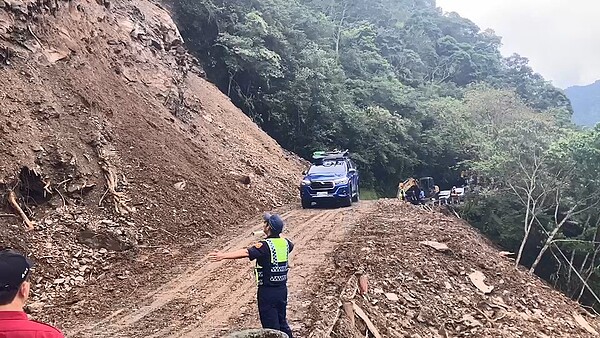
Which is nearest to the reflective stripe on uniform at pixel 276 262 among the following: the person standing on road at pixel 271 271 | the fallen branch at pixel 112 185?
the person standing on road at pixel 271 271

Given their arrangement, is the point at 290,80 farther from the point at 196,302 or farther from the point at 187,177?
the point at 196,302

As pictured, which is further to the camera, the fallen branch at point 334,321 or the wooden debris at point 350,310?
the wooden debris at point 350,310

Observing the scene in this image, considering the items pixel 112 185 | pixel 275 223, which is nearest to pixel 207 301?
pixel 275 223

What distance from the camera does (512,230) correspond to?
26812 millimetres

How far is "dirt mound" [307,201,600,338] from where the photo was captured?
8.55 metres

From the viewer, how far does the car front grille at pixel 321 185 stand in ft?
57.8

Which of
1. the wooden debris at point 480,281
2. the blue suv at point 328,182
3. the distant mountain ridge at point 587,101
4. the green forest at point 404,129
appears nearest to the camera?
the wooden debris at point 480,281

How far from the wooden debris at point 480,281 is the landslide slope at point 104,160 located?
5.97 metres

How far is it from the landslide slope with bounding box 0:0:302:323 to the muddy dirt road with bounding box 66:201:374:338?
0.61 meters

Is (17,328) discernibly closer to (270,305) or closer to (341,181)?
(270,305)

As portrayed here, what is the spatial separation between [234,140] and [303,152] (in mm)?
10205

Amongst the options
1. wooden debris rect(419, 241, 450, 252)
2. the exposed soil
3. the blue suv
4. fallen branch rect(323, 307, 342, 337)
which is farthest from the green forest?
fallen branch rect(323, 307, 342, 337)

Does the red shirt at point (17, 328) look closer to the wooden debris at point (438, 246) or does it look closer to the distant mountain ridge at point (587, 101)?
the wooden debris at point (438, 246)

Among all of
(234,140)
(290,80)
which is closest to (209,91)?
(234,140)
